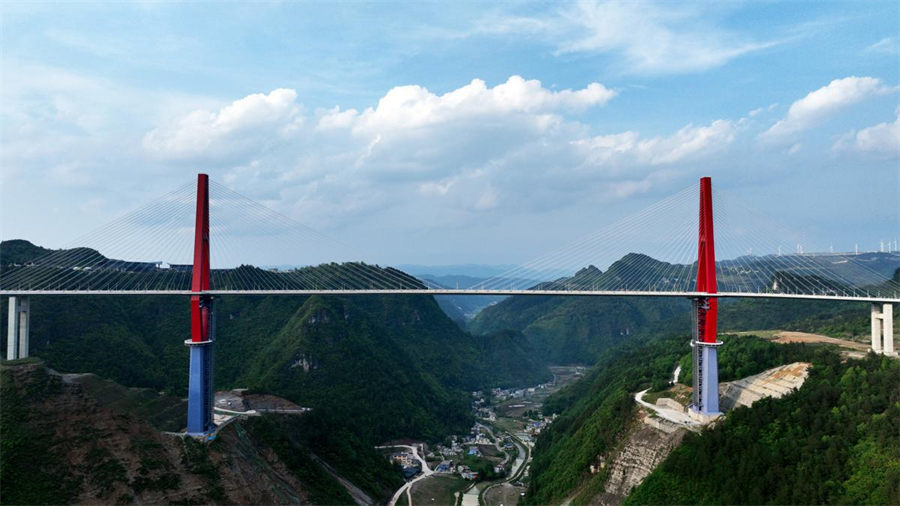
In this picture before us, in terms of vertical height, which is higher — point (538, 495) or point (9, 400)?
point (9, 400)

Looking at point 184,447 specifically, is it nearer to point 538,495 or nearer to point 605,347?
point 538,495

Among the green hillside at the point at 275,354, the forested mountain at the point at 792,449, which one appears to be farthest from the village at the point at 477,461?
the forested mountain at the point at 792,449

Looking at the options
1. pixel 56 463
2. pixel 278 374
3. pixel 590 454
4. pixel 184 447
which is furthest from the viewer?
pixel 278 374

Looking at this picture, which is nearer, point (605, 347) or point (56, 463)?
point (56, 463)

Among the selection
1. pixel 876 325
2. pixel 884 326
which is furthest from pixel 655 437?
pixel 884 326

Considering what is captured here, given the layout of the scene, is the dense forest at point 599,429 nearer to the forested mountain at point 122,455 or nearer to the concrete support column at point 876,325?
the concrete support column at point 876,325

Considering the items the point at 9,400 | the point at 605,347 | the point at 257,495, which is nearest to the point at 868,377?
the point at 257,495

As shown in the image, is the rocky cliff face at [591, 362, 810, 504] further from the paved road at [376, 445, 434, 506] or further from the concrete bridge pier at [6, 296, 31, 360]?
the concrete bridge pier at [6, 296, 31, 360]
